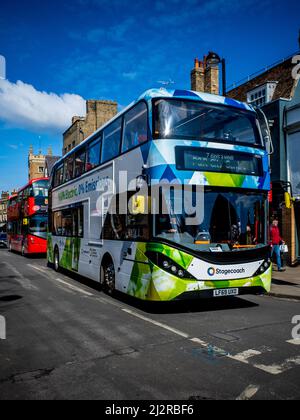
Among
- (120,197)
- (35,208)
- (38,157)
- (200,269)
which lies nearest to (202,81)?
(35,208)

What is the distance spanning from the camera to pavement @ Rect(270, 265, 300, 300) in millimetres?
10234

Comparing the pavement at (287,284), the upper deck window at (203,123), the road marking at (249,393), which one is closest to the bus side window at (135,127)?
the upper deck window at (203,123)

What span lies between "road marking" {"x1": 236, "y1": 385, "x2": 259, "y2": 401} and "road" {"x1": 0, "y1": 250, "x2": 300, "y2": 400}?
1 cm

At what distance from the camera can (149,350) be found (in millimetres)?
5402

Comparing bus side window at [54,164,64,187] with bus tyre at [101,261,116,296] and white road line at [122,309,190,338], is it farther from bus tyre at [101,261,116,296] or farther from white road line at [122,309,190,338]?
white road line at [122,309,190,338]

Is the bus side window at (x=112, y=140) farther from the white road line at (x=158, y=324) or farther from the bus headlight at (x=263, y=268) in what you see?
the bus headlight at (x=263, y=268)

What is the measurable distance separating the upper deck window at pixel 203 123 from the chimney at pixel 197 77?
1606 centimetres

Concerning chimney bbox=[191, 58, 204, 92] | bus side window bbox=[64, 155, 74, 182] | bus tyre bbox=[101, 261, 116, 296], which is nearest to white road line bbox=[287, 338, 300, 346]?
bus tyre bbox=[101, 261, 116, 296]

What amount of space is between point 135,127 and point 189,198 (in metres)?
2.16

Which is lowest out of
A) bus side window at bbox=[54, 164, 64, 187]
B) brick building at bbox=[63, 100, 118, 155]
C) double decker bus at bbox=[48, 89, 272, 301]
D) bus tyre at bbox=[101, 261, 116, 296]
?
bus tyre at bbox=[101, 261, 116, 296]

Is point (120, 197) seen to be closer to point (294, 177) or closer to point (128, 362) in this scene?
point (128, 362)

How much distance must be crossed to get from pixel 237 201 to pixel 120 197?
2728 millimetres

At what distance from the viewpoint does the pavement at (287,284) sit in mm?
10234

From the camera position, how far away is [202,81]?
2433cm
